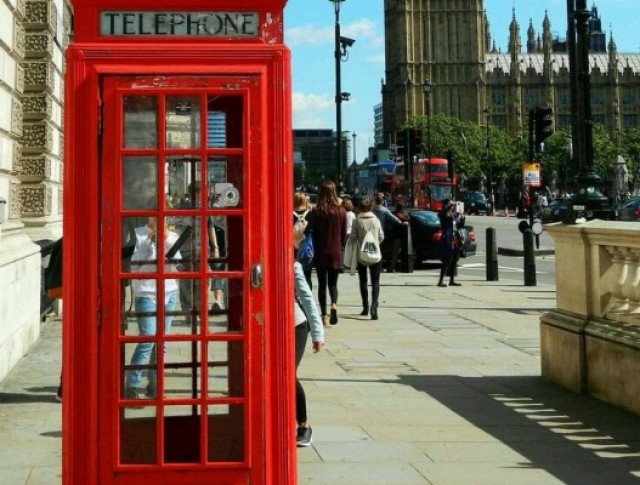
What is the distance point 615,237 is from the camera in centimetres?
759

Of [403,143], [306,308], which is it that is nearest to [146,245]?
[306,308]

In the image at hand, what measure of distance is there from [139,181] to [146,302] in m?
0.54

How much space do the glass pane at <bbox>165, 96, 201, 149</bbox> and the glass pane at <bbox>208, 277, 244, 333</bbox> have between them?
1.98 ft

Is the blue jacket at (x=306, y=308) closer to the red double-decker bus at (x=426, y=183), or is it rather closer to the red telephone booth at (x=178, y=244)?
the red telephone booth at (x=178, y=244)

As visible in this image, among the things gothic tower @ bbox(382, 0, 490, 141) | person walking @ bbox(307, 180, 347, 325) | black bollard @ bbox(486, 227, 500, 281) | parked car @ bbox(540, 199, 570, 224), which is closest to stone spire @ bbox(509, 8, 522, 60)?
gothic tower @ bbox(382, 0, 490, 141)

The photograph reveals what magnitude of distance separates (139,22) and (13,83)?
6869 mm

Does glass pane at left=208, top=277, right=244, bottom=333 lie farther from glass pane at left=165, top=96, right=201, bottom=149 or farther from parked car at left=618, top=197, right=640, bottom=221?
parked car at left=618, top=197, right=640, bottom=221

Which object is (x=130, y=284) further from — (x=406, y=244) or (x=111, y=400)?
(x=406, y=244)

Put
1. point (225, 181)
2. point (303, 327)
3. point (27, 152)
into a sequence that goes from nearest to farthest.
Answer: point (225, 181) < point (303, 327) < point (27, 152)

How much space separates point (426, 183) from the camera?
5734 centimetres

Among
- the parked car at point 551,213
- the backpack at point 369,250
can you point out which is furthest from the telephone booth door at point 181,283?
the parked car at point 551,213

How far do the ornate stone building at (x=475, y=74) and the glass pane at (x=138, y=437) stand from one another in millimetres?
131530

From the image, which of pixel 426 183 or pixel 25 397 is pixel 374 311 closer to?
pixel 25 397

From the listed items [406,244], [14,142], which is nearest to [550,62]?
[406,244]
